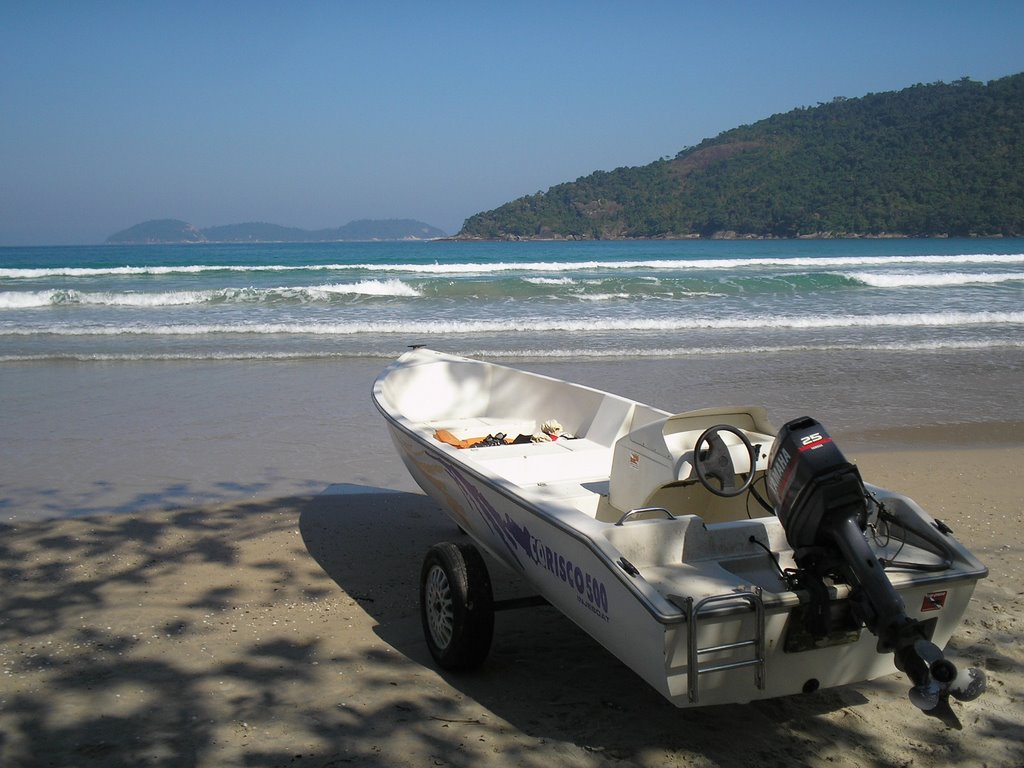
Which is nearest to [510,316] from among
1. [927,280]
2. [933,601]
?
[927,280]

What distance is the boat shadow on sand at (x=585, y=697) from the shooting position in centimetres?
335

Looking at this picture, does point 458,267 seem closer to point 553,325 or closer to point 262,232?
point 553,325

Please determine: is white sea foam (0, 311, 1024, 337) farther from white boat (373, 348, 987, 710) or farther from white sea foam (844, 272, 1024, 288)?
white boat (373, 348, 987, 710)

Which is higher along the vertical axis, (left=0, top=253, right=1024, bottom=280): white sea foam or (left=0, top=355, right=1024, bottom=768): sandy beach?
(left=0, top=253, right=1024, bottom=280): white sea foam

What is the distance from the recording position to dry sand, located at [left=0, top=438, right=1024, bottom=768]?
10.8 feet

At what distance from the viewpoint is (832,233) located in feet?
261

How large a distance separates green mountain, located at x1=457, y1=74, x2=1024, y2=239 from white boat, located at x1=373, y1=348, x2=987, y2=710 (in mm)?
79220

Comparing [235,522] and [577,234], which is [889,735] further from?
[577,234]

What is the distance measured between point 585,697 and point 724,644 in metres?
0.98

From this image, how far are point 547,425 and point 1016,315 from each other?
640 inches

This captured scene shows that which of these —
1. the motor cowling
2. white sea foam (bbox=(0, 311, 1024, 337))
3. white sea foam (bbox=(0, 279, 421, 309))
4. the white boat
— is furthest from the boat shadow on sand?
white sea foam (bbox=(0, 279, 421, 309))

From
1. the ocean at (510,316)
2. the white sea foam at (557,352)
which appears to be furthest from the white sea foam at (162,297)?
the white sea foam at (557,352)

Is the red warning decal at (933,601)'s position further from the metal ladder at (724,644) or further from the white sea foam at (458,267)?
the white sea foam at (458,267)

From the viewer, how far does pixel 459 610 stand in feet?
12.5
